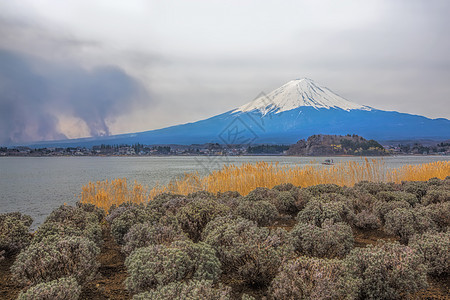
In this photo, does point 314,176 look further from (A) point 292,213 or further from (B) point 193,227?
(B) point 193,227

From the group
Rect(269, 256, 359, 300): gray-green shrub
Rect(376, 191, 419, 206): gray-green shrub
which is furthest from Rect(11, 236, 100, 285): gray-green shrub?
Rect(376, 191, 419, 206): gray-green shrub

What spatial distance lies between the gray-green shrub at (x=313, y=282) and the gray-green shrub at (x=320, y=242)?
84cm

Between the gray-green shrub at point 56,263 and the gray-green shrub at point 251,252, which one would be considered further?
the gray-green shrub at point 251,252

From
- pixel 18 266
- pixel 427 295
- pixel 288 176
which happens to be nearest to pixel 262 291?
pixel 427 295

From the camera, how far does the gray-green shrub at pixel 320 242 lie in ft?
12.4

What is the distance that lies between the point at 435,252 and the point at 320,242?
1.26 meters

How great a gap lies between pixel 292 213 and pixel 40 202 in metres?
16.2

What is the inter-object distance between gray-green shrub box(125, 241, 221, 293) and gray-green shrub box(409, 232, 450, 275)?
2355 millimetres

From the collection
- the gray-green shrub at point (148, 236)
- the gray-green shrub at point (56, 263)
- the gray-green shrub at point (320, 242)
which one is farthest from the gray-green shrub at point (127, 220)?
the gray-green shrub at point (320, 242)

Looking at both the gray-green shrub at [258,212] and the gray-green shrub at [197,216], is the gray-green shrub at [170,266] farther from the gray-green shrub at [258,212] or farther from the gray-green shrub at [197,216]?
the gray-green shrub at [258,212]

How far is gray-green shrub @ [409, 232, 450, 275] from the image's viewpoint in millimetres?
3576

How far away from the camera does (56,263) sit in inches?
129

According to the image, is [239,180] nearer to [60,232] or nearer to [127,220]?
[127,220]

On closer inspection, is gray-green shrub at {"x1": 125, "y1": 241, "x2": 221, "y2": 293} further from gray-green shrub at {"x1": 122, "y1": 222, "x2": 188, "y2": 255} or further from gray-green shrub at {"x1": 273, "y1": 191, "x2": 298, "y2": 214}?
gray-green shrub at {"x1": 273, "y1": 191, "x2": 298, "y2": 214}
